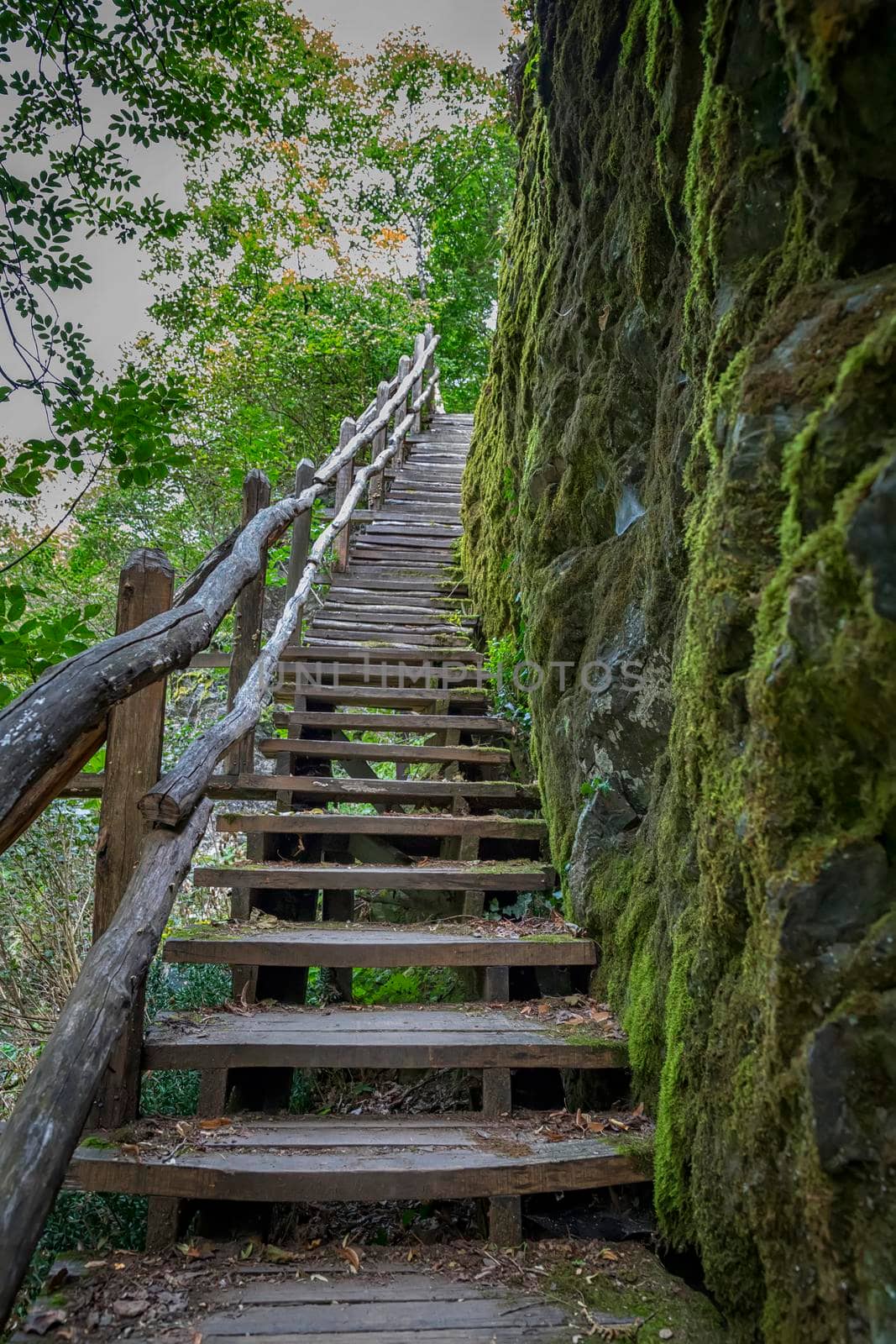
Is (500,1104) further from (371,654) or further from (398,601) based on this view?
(398,601)

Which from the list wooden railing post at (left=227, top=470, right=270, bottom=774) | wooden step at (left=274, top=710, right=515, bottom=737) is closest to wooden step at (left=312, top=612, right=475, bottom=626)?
wooden step at (left=274, top=710, right=515, bottom=737)

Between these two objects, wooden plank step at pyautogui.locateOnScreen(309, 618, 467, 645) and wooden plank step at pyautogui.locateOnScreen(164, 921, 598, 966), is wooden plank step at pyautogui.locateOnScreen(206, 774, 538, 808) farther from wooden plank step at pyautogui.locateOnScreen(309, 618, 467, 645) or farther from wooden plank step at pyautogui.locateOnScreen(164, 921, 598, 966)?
wooden plank step at pyautogui.locateOnScreen(309, 618, 467, 645)

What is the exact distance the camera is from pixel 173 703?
960 cm

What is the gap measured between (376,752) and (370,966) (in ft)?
5.10

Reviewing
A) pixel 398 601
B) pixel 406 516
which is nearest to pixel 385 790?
pixel 398 601

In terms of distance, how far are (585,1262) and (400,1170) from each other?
47 centimetres

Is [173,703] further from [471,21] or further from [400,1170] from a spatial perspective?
[471,21]

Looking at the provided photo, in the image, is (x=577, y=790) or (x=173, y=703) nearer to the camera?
(x=577, y=790)

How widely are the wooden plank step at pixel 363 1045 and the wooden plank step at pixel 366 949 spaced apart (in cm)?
19

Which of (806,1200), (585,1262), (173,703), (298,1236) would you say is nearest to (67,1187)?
(298,1236)

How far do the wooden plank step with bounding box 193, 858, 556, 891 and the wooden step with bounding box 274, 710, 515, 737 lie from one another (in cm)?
118

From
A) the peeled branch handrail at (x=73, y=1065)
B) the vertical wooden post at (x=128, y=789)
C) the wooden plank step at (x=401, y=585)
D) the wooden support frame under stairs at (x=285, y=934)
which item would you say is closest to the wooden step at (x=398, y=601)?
the wooden plank step at (x=401, y=585)

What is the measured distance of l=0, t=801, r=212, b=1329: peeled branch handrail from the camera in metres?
1.19

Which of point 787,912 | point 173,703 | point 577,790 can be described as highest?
point 173,703
